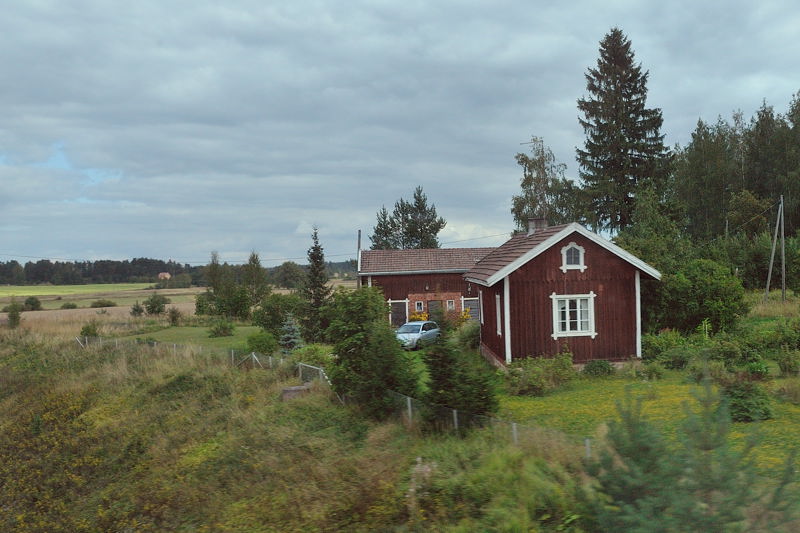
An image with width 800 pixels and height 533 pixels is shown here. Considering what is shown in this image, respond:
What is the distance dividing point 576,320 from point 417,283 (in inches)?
774

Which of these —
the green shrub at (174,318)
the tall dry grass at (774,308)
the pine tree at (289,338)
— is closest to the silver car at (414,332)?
the pine tree at (289,338)

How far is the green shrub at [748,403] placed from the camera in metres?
11.9

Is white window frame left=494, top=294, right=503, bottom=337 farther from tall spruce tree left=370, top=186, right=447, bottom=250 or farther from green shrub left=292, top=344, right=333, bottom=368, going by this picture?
tall spruce tree left=370, top=186, right=447, bottom=250

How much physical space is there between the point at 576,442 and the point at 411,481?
263 cm

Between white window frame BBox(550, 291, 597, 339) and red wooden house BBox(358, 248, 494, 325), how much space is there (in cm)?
1843

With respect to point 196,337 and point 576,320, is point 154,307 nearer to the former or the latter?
point 196,337

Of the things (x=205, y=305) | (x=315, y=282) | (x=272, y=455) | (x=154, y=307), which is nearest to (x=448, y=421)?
(x=272, y=455)

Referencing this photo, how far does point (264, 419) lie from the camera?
14.8m

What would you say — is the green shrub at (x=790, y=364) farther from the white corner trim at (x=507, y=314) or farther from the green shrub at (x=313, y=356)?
the green shrub at (x=313, y=356)

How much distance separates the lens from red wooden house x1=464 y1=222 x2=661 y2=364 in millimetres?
19188

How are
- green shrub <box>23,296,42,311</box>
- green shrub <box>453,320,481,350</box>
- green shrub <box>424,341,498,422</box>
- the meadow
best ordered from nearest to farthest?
the meadow < green shrub <box>424,341,498,422</box> < green shrub <box>453,320,481,350</box> < green shrub <box>23,296,42,311</box>

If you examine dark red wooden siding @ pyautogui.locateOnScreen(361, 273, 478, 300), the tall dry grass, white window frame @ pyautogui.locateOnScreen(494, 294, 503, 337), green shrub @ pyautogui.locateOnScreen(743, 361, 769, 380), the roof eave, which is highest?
the roof eave

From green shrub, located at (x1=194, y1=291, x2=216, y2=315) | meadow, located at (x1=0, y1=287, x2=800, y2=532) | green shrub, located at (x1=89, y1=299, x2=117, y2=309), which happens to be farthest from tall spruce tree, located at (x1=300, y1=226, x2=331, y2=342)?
green shrub, located at (x1=89, y1=299, x2=117, y2=309)

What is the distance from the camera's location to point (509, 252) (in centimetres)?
2173
